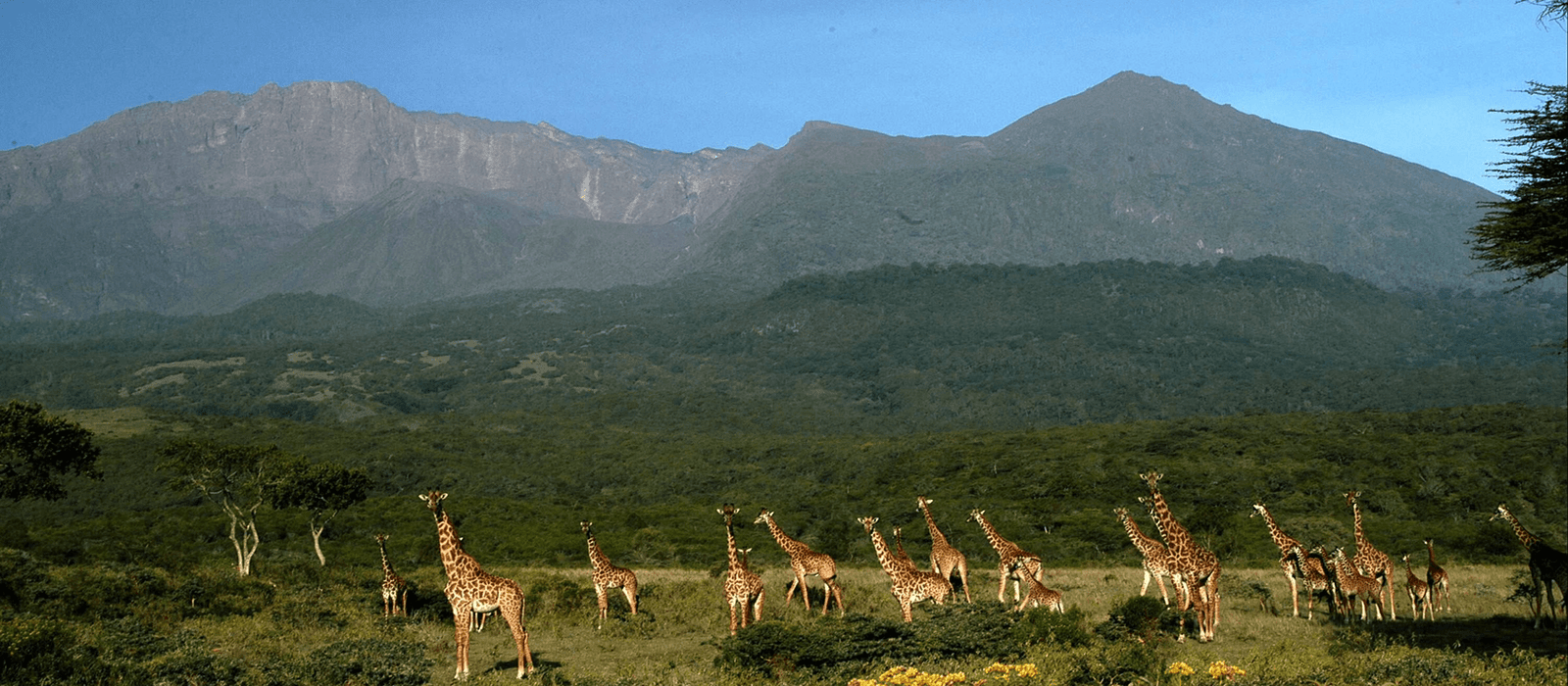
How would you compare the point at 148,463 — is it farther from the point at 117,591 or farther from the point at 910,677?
the point at 910,677

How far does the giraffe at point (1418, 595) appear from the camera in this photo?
25094mm

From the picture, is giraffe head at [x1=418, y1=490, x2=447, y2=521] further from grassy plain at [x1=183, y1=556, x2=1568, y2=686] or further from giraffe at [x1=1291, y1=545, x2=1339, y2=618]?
giraffe at [x1=1291, y1=545, x2=1339, y2=618]

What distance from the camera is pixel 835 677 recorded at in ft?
61.8

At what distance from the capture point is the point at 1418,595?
2558 centimetres

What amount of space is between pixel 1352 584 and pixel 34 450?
131 ft

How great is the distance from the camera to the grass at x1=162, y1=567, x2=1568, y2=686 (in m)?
18.7

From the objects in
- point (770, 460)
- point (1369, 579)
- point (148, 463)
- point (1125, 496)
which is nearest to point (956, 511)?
point (1125, 496)

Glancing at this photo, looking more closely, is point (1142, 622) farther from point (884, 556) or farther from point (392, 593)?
point (392, 593)

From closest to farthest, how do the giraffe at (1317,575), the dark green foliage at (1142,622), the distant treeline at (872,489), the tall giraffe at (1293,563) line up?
the dark green foliage at (1142,622), the giraffe at (1317,575), the tall giraffe at (1293,563), the distant treeline at (872,489)

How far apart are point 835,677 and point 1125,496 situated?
240ft

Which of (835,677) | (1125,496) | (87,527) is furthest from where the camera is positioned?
(1125,496)

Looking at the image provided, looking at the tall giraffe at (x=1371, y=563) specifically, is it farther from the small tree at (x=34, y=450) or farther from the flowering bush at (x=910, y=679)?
the small tree at (x=34, y=450)

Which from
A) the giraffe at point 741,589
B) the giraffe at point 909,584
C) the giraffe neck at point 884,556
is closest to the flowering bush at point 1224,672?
the giraffe at point 909,584

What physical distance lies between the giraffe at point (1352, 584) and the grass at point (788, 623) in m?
0.63
